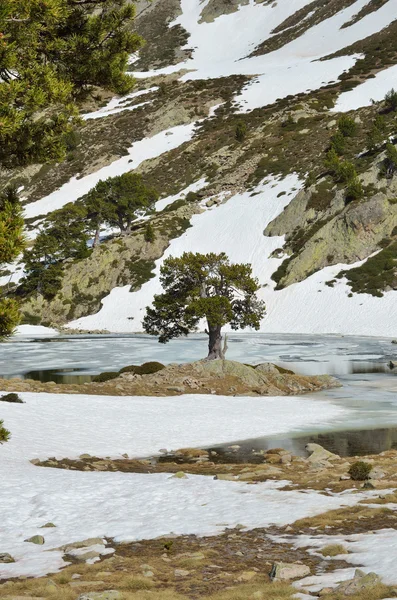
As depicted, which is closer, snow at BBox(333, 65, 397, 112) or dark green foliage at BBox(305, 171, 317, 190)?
dark green foliage at BBox(305, 171, 317, 190)

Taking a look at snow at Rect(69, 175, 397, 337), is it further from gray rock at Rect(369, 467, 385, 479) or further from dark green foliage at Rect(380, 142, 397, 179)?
gray rock at Rect(369, 467, 385, 479)

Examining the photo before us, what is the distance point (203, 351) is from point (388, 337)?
69.8 ft

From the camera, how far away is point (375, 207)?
77375 mm

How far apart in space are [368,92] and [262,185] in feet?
125

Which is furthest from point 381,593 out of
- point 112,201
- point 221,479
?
point 112,201

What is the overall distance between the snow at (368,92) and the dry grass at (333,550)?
116 metres

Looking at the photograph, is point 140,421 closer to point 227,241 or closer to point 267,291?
point 267,291

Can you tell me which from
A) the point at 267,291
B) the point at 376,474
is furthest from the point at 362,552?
the point at 267,291

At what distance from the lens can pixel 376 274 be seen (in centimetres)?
7162

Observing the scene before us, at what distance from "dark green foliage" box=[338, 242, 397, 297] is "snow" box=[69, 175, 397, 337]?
100 centimetres

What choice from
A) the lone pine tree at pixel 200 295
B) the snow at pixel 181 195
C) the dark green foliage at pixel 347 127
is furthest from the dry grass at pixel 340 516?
the dark green foliage at pixel 347 127

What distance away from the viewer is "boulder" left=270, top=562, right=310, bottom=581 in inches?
292

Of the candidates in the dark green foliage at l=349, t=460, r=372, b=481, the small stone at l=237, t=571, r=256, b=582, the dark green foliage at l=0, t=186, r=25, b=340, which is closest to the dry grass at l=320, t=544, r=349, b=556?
the small stone at l=237, t=571, r=256, b=582

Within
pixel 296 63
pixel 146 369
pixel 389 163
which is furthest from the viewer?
pixel 296 63
